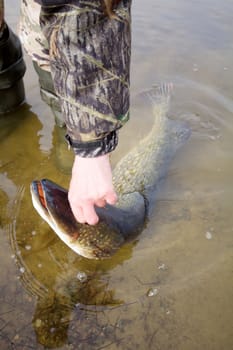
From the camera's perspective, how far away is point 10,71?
2.90m

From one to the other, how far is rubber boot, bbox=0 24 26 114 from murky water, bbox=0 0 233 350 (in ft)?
0.39

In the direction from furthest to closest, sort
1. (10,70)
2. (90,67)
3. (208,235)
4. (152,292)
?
(10,70)
(208,235)
(152,292)
(90,67)

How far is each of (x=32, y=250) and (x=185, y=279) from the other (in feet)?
2.86

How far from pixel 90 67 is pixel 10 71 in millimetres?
1715

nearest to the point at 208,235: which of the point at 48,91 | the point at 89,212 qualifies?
the point at 89,212

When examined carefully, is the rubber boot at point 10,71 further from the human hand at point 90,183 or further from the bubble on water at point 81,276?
the human hand at point 90,183

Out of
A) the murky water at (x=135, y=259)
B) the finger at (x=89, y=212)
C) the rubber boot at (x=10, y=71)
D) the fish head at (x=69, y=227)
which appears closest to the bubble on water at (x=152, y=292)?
the murky water at (x=135, y=259)

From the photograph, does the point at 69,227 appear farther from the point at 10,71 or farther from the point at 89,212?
the point at 10,71

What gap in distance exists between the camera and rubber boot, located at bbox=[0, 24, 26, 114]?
110 inches

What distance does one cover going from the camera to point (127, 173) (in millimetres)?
2803

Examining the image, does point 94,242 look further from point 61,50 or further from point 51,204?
point 61,50

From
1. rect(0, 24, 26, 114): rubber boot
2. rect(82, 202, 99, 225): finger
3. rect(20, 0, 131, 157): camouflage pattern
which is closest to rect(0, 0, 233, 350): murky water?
rect(0, 24, 26, 114): rubber boot

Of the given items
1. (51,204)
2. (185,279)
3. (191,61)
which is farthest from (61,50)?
(191,61)

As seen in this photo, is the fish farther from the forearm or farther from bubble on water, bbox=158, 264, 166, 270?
the forearm
